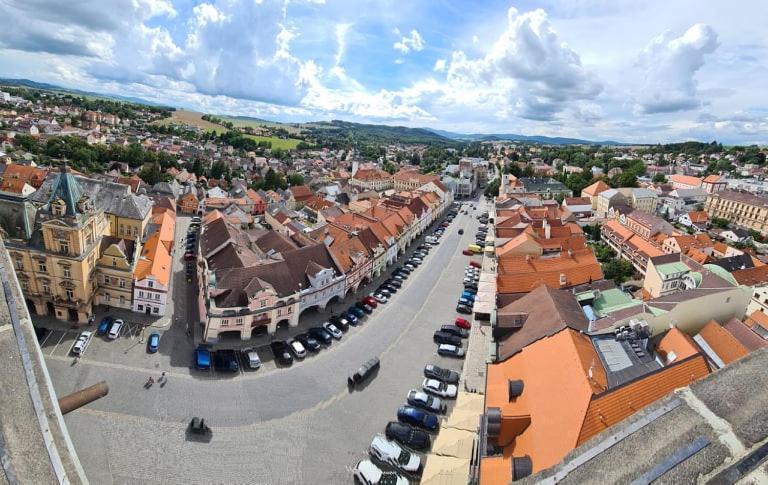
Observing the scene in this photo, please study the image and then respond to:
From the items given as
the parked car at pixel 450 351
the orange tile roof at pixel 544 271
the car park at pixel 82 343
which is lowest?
the car park at pixel 82 343

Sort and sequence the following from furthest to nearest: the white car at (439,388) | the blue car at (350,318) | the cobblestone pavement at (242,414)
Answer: the blue car at (350,318)
the white car at (439,388)
the cobblestone pavement at (242,414)

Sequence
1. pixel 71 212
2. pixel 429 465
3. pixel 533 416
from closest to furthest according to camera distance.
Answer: pixel 533 416 → pixel 429 465 → pixel 71 212

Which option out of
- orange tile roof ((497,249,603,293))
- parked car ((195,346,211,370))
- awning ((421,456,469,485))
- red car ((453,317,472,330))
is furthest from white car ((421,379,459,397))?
parked car ((195,346,211,370))

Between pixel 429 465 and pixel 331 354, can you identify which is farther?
pixel 331 354

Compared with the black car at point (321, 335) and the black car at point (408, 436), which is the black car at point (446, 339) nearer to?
the black car at point (321, 335)

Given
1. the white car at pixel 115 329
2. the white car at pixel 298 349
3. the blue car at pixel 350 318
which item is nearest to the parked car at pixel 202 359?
the white car at pixel 298 349

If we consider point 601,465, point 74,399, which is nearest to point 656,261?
point 601,465

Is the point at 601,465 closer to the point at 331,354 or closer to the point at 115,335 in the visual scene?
the point at 331,354
